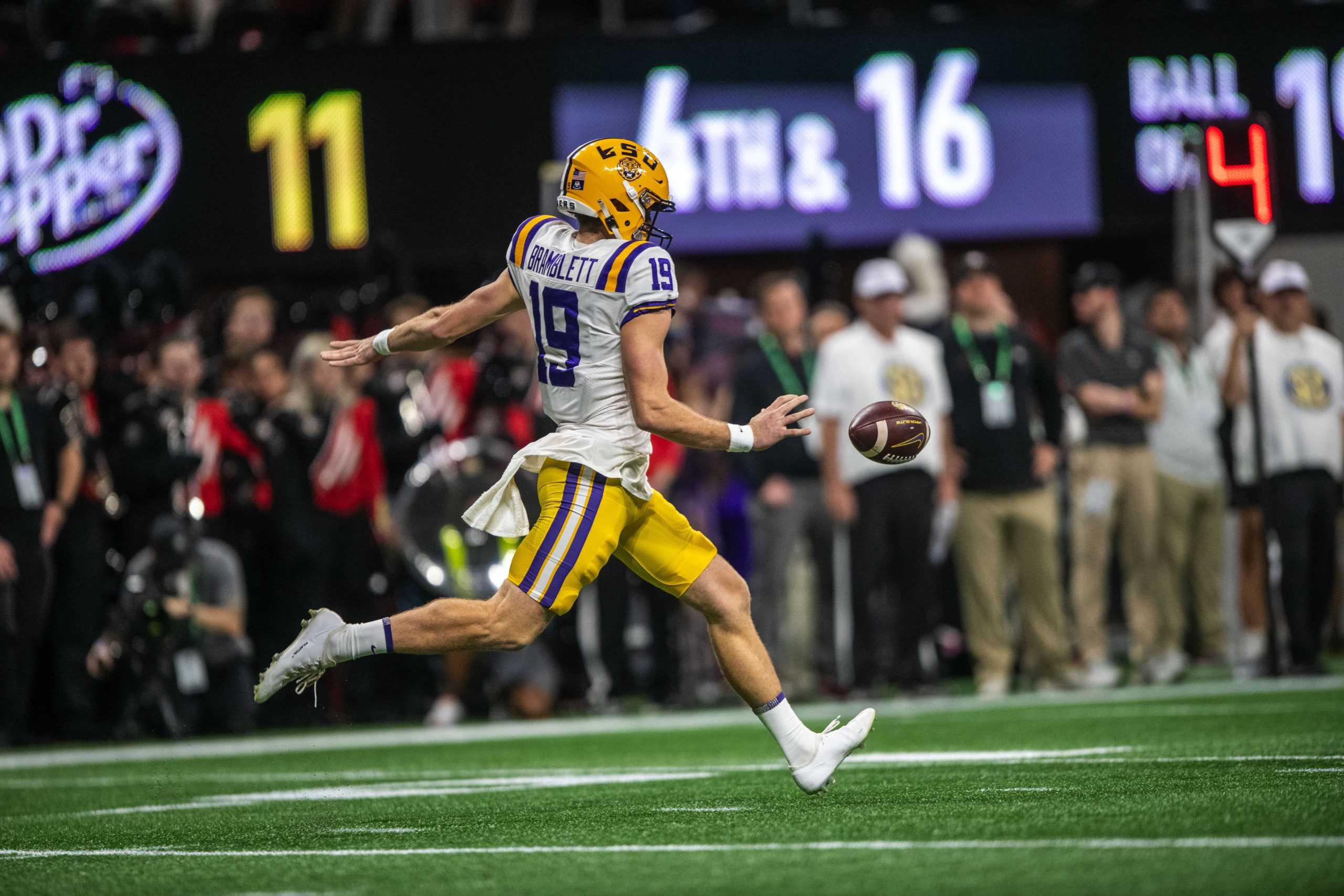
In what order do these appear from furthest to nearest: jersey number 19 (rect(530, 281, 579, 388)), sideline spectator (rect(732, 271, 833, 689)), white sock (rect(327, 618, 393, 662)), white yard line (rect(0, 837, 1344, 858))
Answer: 1. sideline spectator (rect(732, 271, 833, 689))
2. jersey number 19 (rect(530, 281, 579, 388))
3. white sock (rect(327, 618, 393, 662))
4. white yard line (rect(0, 837, 1344, 858))

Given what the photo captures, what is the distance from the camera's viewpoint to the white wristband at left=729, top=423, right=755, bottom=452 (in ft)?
18.8

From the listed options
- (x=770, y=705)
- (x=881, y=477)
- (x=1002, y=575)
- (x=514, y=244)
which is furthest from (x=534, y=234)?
(x=1002, y=575)

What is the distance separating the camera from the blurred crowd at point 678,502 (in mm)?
10562

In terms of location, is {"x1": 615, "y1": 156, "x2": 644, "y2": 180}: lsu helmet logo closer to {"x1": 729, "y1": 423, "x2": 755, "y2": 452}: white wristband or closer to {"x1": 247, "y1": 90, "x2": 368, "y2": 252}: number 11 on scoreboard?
{"x1": 729, "y1": 423, "x2": 755, "y2": 452}: white wristband

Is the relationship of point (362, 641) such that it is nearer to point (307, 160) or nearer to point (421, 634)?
point (421, 634)

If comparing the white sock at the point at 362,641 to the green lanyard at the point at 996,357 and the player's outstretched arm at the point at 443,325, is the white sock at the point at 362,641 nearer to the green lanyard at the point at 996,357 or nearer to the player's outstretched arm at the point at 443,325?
the player's outstretched arm at the point at 443,325

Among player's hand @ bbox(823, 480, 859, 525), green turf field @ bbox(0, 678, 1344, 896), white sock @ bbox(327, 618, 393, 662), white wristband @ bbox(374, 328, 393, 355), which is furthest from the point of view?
player's hand @ bbox(823, 480, 859, 525)

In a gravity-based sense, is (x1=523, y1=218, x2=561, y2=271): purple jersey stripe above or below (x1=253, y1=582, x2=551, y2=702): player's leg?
above

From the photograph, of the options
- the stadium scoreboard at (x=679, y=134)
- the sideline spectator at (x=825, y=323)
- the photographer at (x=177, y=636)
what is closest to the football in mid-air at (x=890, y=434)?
the photographer at (x=177, y=636)

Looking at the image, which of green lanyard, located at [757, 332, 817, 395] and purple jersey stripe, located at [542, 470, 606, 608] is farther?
green lanyard, located at [757, 332, 817, 395]

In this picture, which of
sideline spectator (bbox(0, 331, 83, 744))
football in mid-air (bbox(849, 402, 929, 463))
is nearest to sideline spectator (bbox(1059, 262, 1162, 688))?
football in mid-air (bbox(849, 402, 929, 463))

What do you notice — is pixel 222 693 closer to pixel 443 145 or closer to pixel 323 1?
pixel 443 145

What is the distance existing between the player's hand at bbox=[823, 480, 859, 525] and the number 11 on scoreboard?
504 centimetres

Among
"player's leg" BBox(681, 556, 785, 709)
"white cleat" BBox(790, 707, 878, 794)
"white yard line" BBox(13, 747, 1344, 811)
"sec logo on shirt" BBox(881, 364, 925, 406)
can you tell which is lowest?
"white yard line" BBox(13, 747, 1344, 811)
